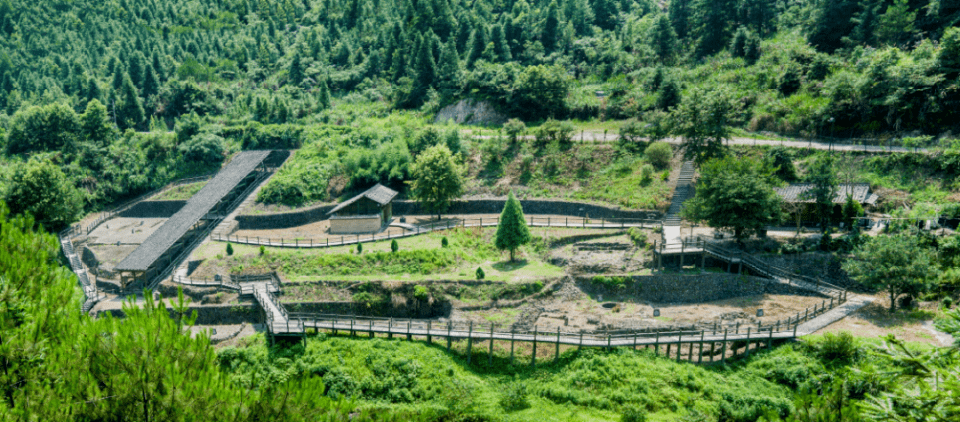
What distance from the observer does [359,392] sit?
103 feet

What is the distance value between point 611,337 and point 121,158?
5586 cm

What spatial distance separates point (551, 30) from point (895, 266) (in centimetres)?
5856

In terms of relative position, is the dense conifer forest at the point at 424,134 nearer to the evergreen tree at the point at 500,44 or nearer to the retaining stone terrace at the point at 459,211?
the evergreen tree at the point at 500,44

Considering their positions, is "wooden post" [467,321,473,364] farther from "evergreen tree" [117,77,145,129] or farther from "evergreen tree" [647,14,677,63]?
"evergreen tree" [117,77,145,129]

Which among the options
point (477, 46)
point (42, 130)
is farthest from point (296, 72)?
point (42, 130)

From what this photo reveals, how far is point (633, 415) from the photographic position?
2839cm

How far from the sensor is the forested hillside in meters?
53.8

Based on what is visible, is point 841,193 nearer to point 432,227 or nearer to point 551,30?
point 432,227

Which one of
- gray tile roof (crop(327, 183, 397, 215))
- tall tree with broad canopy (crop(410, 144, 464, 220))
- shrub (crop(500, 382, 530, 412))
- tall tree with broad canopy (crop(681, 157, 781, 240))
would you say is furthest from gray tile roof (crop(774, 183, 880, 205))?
gray tile roof (crop(327, 183, 397, 215))

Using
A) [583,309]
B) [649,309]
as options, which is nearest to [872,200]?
[649,309]

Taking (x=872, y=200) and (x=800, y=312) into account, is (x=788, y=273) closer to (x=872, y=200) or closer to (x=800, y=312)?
(x=800, y=312)

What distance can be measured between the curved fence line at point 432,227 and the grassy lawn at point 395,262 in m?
1.00

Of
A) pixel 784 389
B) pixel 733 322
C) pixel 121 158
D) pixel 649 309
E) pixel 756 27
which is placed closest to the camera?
pixel 784 389

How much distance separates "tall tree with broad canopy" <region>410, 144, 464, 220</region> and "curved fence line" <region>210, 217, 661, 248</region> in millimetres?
2377
